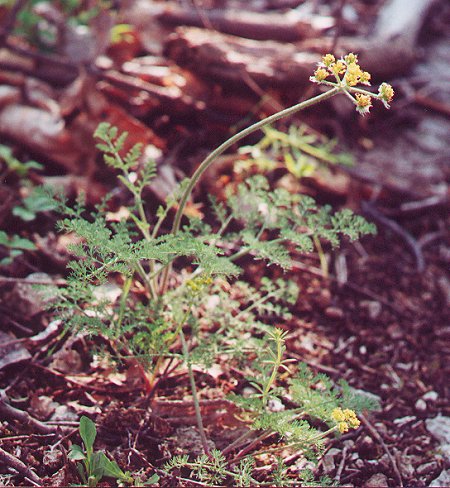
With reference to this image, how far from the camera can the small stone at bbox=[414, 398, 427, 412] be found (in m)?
2.51

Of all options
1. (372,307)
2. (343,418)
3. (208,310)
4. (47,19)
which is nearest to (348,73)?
(343,418)

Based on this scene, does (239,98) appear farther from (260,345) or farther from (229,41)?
(260,345)

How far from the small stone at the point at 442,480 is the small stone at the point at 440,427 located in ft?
0.57

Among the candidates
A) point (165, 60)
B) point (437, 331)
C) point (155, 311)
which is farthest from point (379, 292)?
point (165, 60)

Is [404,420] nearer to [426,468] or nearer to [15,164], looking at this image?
[426,468]

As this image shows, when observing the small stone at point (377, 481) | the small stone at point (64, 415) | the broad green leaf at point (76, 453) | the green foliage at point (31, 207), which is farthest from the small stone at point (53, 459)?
the green foliage at point (31, 207)

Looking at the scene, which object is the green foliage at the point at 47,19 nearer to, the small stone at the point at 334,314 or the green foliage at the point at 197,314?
the green foliage at the point at 197,314

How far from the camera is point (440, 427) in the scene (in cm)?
241

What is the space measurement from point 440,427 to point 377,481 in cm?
46

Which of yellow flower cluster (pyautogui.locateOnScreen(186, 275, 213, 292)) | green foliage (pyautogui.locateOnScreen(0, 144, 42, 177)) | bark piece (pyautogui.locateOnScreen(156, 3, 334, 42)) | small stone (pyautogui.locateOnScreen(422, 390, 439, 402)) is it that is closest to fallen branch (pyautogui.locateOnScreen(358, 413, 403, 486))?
small stone (pyautogui.locateOnScreen(422, 390, 439, 402))

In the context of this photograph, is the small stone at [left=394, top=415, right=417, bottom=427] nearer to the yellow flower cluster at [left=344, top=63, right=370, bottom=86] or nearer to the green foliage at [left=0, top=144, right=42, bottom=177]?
the yellow flower cluster at [left=344, top=63, right=370, bottom=86]

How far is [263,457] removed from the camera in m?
2.14

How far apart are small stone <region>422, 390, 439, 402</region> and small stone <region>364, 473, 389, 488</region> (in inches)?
21.4

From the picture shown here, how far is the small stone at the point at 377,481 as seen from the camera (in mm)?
2115
